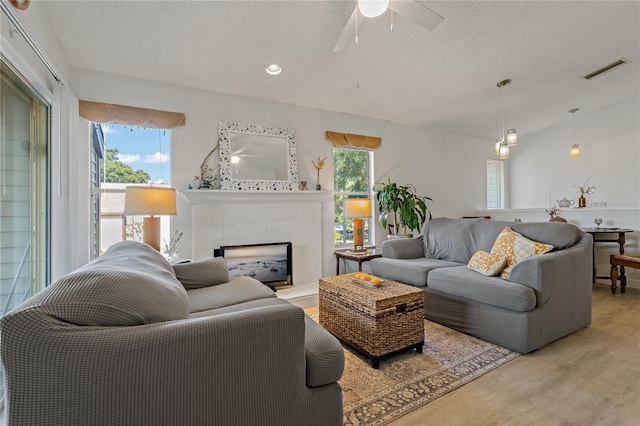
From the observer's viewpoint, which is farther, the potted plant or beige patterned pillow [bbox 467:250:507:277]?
the potted plant

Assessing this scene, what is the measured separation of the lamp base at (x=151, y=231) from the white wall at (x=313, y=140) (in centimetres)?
52

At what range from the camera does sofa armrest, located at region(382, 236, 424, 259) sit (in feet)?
11.9

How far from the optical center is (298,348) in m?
1.16

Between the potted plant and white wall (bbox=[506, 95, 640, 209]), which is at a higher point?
white wall (bbox=[506, 95, 640, 209])

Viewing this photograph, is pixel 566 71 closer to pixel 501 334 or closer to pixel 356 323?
pixel 501 334

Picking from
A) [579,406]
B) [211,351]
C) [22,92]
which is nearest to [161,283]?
[211,351]

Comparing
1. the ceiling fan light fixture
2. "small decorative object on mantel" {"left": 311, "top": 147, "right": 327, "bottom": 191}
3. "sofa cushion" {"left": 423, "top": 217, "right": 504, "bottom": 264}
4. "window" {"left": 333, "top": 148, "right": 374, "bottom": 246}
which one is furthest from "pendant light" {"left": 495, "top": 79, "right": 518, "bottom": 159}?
the ceiling fan light fixture

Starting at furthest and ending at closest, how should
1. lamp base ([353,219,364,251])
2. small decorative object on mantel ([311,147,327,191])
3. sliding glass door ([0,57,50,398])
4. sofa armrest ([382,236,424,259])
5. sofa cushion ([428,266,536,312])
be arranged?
small decorative object on mantel ([311,147,327,191])
lamp base ([353,219,364,251])
sofa armrest ([382,236,424,259])
sofa cushion ([428,266,536,312])
sliding glass door ([0,57,50,398])

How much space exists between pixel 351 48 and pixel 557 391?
10.5 feet

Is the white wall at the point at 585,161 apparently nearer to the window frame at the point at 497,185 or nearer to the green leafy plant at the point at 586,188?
the green leafy plant at the point at 586,188

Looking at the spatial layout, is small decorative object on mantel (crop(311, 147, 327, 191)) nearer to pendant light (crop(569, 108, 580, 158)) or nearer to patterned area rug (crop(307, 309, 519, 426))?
patterned area rug (crop(307, 309, 519, 426))

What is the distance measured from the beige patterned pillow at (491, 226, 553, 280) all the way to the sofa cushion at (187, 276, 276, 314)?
2100mm

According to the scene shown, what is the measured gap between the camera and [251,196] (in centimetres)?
362

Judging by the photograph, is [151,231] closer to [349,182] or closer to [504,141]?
[349,182]
